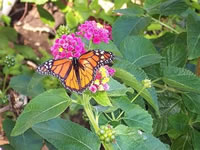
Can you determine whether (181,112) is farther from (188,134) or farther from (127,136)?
(127,136)

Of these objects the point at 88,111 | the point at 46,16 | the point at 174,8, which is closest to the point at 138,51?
the point at 174,8

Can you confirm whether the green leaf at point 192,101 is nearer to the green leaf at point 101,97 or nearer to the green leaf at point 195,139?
the green leaf at point 195,139

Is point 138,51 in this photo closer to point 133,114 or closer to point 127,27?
point 127,27

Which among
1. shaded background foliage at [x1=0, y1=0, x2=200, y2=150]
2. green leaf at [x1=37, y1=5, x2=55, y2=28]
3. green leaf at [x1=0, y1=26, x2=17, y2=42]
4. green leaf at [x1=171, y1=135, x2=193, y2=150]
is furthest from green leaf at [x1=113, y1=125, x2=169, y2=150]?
green leaf at [x1=0, y1=26, x2=17, y2=42]

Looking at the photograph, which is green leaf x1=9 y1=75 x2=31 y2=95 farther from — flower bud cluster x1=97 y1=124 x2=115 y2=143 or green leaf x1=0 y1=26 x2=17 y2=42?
green leaf x1=0 y1=26 x2=17 y2=42

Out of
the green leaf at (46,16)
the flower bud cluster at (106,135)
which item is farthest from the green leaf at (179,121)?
the green leaf at (46,16)

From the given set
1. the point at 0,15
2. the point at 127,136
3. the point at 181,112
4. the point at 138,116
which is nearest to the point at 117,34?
the point at 181,112

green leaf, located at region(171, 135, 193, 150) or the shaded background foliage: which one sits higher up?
the shaded background foliage
